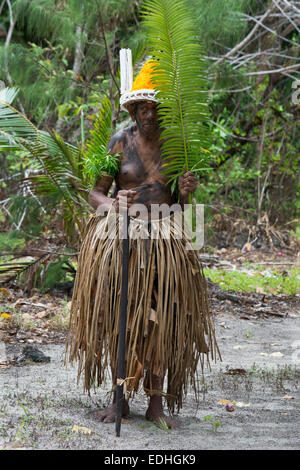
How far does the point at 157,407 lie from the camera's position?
3.04m

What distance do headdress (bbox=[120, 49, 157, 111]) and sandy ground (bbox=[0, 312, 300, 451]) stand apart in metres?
1.50

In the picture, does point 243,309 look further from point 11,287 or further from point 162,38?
point 162,38

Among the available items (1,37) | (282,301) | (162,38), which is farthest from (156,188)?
(1,37)

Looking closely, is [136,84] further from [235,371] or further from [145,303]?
[235,371]

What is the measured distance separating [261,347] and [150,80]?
2664 millimetres

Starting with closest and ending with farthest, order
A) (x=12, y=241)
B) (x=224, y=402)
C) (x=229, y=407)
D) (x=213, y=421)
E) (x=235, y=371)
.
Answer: (x=213, y=421), (x=229, y=407), (x=224, y=402), (x=235, y=371), (x=12, y=241)

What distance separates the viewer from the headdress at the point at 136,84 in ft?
9.89

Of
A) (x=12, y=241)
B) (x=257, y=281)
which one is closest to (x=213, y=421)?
(x=12, y=241)

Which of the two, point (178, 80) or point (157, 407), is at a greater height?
point (178, 80)

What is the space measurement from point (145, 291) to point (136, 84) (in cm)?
101

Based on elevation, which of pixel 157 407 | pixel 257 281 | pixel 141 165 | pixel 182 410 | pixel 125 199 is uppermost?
pixel 141 165

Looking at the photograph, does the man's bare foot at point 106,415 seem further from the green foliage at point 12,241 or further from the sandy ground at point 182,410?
the green foliage at point 12,241

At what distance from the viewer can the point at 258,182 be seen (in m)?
9.93

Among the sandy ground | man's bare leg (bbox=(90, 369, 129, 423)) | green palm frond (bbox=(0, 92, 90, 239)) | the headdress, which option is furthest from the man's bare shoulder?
green palm frond (bbox=(0, 92, 90, 239))
